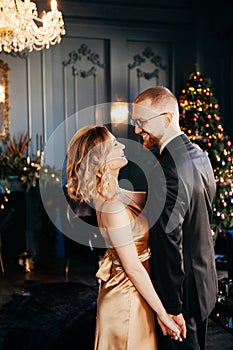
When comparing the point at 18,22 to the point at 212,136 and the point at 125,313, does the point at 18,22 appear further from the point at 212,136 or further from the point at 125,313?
the point at 212,136

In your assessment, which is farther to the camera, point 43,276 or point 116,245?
point 43,276

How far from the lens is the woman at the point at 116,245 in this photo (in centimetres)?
175

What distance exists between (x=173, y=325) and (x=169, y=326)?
25mm

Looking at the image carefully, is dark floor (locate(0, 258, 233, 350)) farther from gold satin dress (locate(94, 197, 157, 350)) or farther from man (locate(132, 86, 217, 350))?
man (locate(132, 86, 217, 350))

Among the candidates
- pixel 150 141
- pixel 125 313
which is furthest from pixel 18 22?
pixel 125 313

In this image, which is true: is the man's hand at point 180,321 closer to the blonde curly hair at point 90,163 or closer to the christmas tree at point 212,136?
the blonde curly hair at point 90,163

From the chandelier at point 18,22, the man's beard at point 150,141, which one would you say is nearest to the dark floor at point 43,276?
the chandelier at point 18,22

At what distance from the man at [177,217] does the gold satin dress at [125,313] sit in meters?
0.05

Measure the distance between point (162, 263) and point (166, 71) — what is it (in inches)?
222

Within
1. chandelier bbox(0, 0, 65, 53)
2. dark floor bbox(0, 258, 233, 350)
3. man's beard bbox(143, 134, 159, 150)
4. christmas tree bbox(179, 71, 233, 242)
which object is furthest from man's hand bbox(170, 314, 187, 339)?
christmas tree bbox(179, 71, 233, 242)

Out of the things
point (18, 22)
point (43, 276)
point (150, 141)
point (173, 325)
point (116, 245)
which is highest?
point (18, 22)

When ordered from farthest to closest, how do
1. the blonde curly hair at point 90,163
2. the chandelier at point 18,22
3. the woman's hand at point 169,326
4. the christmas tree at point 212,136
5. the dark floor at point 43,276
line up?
the christmas tree at point 212,136 → the dark floor at point 43,276 → the chandelier at point 18,22 → the woman's hand at point 169,326 → the blonde curly hair at point 90,163

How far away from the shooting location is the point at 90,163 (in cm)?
174

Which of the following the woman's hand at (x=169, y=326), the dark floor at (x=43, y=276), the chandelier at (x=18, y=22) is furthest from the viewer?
the dark floor at (x=43, y=276)
